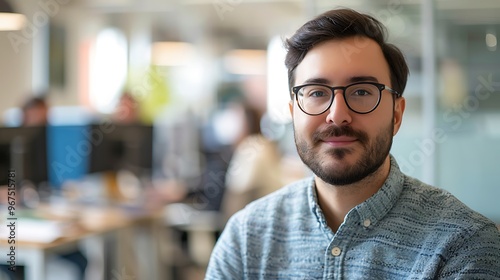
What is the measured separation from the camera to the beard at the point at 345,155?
51.9 inches

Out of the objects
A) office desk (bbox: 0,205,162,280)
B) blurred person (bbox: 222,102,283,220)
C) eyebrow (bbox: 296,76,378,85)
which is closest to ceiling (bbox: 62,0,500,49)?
blurred person (bbox: 222,102,283,220)

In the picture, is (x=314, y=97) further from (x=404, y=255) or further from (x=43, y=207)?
(x=43, y=207)

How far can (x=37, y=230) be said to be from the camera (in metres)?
3.16

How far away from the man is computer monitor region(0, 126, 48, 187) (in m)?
2.25

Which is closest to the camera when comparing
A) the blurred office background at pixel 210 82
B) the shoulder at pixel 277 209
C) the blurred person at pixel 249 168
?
the shoulder at pixel 277 209

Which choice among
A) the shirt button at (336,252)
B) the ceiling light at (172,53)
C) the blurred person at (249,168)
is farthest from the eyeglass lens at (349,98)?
the ceiling light at (172,53)

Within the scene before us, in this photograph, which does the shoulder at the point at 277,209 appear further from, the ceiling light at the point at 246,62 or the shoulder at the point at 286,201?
the ceiling light at the point at 246,62

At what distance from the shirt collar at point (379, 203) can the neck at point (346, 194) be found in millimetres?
21

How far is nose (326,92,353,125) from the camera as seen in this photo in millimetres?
1309

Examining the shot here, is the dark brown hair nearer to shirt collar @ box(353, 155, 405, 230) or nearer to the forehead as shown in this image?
the forehead

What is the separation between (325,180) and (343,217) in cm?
12

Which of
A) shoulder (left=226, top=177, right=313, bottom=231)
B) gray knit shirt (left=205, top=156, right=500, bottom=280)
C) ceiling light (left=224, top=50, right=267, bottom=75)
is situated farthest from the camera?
ceiling light (left=224, top=50, right=267, bottom=75)

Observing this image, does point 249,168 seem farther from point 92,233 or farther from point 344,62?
point 344,62

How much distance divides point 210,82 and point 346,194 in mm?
8434
